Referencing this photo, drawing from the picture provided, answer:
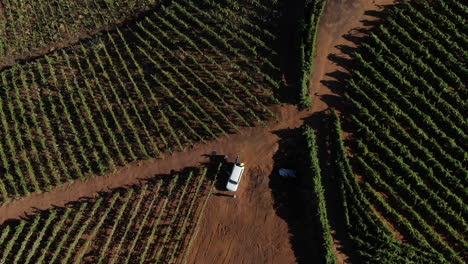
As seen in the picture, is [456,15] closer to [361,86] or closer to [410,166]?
[361,86]

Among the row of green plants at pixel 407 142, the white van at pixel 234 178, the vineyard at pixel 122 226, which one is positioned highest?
the row of green plants at pixel 407 142

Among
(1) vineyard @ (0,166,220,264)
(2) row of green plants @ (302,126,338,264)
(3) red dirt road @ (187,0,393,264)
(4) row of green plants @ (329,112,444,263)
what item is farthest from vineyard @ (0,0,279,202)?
(4) row of green plants @ (329,112,444,263)

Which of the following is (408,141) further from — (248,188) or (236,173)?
(236,173)

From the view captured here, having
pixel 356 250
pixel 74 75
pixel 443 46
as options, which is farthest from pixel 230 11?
pixel 356 250

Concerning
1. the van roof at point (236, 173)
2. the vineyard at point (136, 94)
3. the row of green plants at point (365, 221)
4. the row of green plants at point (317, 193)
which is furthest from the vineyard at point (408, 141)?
the vineyard at point (136, 94)

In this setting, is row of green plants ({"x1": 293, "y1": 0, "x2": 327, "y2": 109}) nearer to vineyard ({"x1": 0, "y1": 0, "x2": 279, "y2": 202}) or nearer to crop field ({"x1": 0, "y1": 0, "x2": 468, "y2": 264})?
crop field ({"x1": 0, "y1": 0, "x2": 468, "y2": 264})

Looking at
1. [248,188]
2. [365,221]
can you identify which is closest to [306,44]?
[248,188]

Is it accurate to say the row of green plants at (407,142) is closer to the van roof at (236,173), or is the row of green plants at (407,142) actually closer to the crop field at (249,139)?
the crop field at (249,139)
